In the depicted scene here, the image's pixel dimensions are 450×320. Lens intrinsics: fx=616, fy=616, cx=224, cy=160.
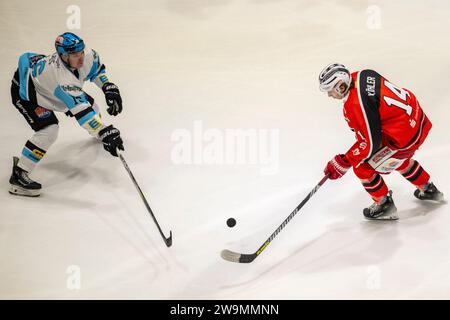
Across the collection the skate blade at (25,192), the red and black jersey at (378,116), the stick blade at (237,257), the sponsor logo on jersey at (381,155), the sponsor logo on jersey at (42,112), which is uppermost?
the red and black jersey at (378,116)

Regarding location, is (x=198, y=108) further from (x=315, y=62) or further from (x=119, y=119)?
(x=315, y=62)

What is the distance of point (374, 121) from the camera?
3771mm

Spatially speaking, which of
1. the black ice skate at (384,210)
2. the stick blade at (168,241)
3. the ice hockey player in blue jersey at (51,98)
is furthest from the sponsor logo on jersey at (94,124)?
the black ice skate at (384,210)

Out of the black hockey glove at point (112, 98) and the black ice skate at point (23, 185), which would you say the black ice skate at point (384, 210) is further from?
the black ice skate at point (23, 185)

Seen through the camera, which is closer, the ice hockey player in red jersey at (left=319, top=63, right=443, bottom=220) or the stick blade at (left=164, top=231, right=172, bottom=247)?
the ice hockey player in red jersey at (left=319, top=63, right=443, bottom=220)

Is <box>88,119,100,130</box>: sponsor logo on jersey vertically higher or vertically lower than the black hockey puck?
higher

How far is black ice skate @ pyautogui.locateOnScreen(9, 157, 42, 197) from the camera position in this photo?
15.3 feet

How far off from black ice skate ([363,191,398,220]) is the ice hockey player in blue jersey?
182 cm

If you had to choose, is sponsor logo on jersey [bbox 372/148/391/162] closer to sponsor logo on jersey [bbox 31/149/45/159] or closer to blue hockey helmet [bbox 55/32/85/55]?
blue hockey helmet [bbox 55/32/85/55]

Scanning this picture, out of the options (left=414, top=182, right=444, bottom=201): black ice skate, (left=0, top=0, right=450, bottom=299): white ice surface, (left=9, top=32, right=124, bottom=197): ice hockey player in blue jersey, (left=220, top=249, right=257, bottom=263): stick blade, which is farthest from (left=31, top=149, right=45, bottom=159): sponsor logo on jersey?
(left=414, top=182, right=444, bottom=201): black ice skate

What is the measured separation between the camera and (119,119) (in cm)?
563

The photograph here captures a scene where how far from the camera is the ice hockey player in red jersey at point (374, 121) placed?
3785 millimetres
